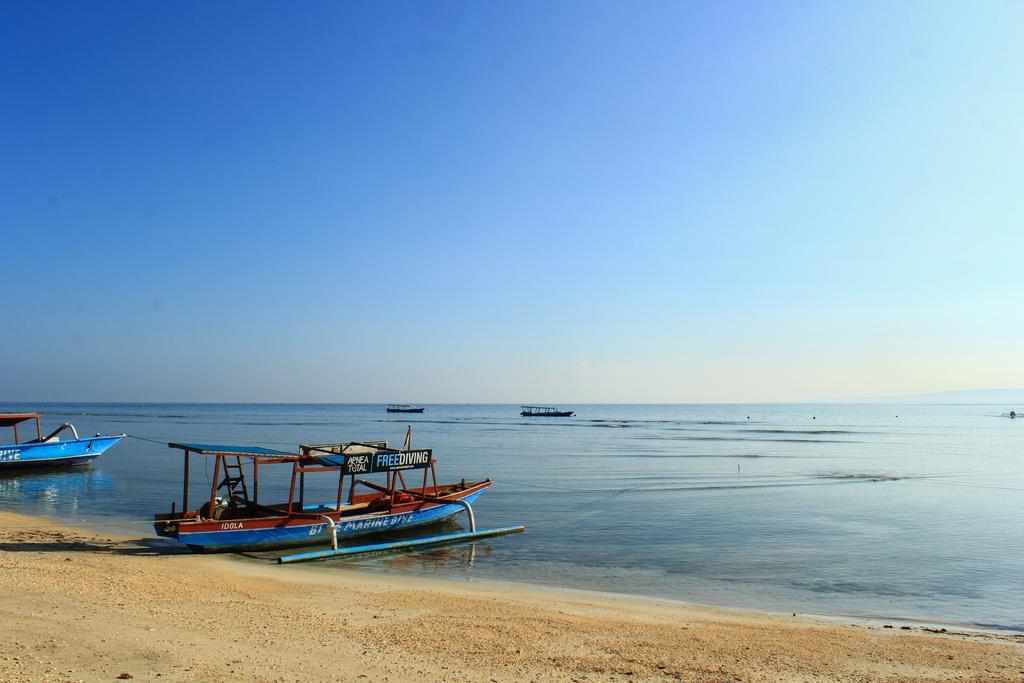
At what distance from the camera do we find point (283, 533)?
59.2ft

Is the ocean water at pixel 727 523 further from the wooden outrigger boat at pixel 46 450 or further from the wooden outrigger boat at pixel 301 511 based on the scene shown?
the wooden outrigger boat at pixel 301 511

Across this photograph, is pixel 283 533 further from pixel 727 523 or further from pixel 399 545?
pixel 727 523

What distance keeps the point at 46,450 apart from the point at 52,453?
346mm

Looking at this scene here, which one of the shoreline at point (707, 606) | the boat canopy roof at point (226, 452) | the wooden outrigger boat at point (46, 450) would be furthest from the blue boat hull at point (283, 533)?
the wooden outrigger boat at point (46, 450)

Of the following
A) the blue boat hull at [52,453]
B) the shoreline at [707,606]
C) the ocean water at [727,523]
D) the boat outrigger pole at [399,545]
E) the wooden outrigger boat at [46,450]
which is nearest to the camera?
the shoreline at [707,606]

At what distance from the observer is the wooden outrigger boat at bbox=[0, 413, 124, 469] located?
3550cm

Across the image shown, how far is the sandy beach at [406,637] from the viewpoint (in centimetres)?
815

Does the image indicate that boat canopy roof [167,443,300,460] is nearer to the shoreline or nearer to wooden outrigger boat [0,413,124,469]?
the shoreline

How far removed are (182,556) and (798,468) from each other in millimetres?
37616

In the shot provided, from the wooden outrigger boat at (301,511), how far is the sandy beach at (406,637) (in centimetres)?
233

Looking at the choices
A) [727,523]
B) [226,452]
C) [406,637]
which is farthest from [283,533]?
[727,523]

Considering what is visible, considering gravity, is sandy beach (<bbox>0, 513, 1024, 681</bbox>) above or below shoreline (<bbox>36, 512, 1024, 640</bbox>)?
above

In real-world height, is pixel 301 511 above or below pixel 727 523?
above

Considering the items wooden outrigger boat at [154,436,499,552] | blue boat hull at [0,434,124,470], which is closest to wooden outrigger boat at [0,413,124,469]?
blue boat hull at [0,434,124,470]
